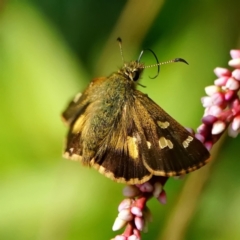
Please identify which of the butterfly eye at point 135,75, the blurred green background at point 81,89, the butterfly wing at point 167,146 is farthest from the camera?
the blurred green background at point 81,89

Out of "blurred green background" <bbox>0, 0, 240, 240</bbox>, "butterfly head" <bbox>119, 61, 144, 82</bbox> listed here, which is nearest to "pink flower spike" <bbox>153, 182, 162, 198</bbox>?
"butterfly head" <bbox>119, 61, 144, 82</bbox>

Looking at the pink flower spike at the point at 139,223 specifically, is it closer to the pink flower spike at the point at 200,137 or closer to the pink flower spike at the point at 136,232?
the pink flower spike at the point at 136,232

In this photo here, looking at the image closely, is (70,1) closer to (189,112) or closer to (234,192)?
(189,112)

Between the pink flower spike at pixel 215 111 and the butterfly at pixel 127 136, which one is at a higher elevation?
the pink flower spike at pixel 215 111

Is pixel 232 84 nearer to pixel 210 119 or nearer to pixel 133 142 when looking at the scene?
pixel 210 119

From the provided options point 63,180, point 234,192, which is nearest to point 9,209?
point 63,180

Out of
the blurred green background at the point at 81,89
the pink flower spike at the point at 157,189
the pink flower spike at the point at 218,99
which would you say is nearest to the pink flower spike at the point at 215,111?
the pink flower spike at the point at 218,99
